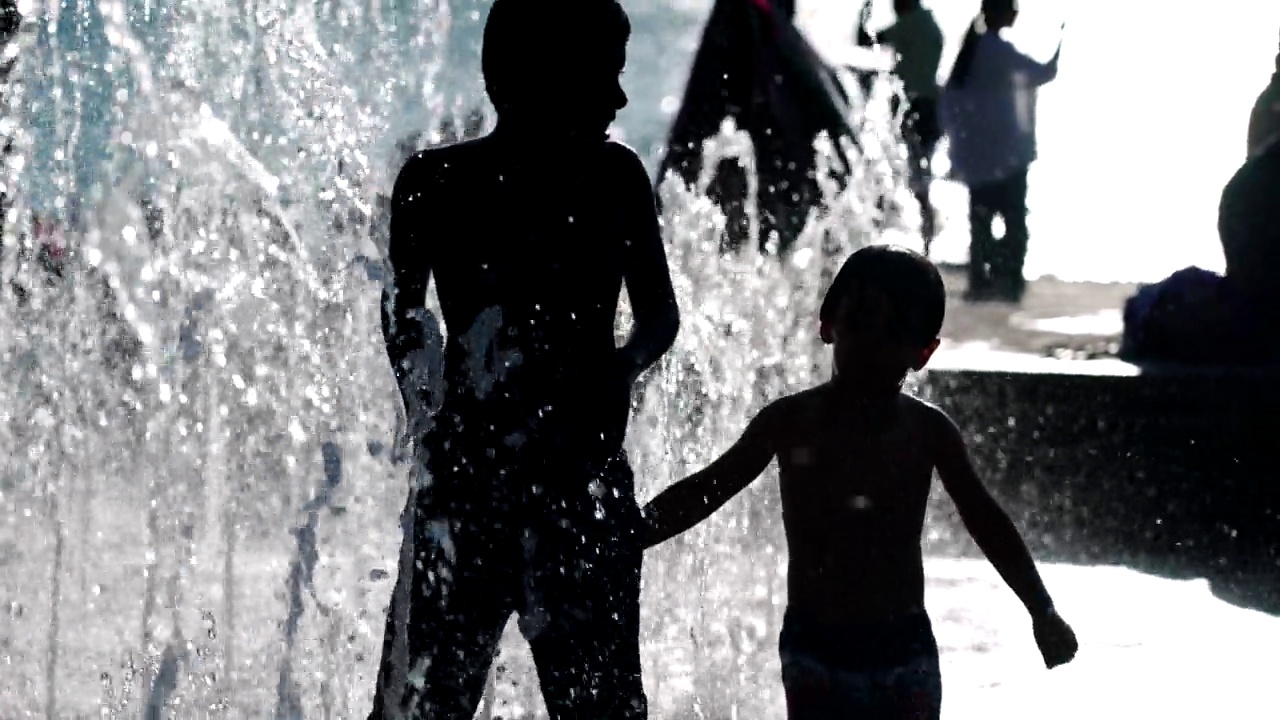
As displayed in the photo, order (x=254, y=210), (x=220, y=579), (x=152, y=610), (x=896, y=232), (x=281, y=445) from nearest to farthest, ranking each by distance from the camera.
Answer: (x=152, y=610) → (x=220, y=579) → (x=281, y=445) → (x=254, y=210) → (x=896, y=232)

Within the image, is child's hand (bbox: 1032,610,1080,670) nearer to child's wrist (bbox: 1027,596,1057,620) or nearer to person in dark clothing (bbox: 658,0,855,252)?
child's wrist (bbox: 1027,596,1057,620)

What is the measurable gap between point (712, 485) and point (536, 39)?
26.8 inches

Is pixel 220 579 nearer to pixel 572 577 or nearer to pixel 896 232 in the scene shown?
pixel 572 577

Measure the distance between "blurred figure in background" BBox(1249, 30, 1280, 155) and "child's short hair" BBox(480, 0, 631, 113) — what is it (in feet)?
23.8

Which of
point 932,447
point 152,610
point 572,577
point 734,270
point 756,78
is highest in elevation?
point 756,78

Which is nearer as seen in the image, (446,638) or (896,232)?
(446,638)

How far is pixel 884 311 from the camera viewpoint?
2.71m

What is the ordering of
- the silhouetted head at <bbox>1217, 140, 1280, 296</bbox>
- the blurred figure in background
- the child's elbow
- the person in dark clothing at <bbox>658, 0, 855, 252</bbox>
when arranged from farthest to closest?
the person in dark clothing at <bbox>658, 0, 855, 252</bbox>, the blurred figure in background, the silhouetted head at <bbox>1217, 140, 1280, 296</bbox>, the child's elbow

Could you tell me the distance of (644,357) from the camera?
272cm

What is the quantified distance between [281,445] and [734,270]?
11.2ft

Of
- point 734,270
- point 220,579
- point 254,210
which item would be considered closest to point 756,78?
point 734,270

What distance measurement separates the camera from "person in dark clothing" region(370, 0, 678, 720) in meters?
2.65

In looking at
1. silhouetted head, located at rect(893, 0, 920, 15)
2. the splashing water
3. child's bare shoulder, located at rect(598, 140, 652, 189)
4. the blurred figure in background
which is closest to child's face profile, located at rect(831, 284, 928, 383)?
child's bare shoulder, located at rect(598, 140, 652, 189)

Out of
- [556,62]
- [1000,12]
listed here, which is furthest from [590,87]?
[1000,12]
